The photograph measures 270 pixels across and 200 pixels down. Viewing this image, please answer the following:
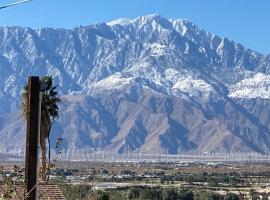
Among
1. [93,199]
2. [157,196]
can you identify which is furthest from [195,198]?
[93,199]

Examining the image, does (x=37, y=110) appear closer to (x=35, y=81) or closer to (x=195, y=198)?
(x=35, y=81)

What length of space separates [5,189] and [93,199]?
6.51 metres

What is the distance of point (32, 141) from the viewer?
15.6 m

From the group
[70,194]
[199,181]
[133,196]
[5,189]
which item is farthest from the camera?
[199,181]

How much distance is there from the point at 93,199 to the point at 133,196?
92139 millimetres

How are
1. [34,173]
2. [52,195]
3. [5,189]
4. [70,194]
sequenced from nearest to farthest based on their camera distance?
[5,189]
[34,173]
[52,195]
[70,194]

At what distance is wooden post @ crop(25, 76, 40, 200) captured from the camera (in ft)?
50.6

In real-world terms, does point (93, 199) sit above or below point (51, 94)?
below

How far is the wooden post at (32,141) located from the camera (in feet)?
50.6

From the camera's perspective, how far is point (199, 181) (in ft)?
626

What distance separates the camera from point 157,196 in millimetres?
113875

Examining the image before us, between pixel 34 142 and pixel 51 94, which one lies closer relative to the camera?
pixel 34 142

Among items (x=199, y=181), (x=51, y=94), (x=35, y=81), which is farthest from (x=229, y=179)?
(x=35, y=81)

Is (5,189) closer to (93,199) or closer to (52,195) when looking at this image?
(93,199)
